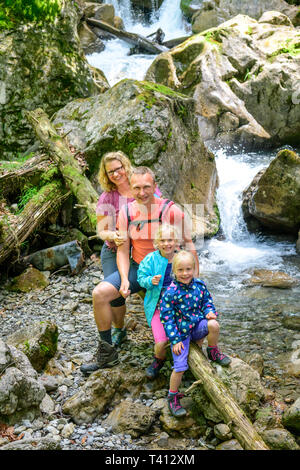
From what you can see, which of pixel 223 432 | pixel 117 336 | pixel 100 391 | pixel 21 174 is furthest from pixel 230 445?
pixel 21 174

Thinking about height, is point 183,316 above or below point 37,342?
above

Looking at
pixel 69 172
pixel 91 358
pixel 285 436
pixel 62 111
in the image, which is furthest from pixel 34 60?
pixel 285 436

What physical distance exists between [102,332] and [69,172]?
13.1 ft

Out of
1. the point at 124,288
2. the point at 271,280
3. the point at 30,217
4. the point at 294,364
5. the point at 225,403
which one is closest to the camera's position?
the point at 225,403

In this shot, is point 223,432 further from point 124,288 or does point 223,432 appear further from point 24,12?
point 24,12

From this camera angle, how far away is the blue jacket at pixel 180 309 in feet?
10.6

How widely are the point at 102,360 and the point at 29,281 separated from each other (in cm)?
262

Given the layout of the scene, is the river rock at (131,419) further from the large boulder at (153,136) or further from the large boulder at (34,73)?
the large boulder at (34,73)

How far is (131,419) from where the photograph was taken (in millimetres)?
3150

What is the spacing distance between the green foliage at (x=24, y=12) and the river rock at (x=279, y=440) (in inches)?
380

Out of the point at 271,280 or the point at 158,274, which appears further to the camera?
the point at 271,280

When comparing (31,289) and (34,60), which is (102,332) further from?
(34,60)

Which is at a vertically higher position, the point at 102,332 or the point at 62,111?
the point at 62,111

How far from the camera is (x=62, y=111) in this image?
8547 millimetres
